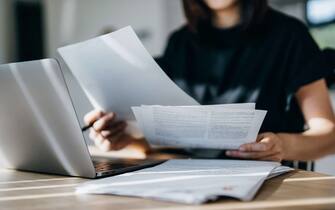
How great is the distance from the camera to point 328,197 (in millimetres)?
558

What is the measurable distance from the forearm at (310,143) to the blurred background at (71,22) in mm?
1944

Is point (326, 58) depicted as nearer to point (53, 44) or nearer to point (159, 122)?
point (159, 122)

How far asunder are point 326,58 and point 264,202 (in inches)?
26.4

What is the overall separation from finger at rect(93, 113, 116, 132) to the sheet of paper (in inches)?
1.5

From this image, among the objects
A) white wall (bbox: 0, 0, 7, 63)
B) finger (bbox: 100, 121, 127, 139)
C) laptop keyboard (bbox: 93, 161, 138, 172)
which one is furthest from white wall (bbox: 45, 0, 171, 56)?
laptop keyboard (bbox: 93, 161, 138, 172)

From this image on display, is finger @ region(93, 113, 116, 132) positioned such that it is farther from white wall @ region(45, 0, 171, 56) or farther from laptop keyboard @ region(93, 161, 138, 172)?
white wall @ region(45, 0, 171, 56)

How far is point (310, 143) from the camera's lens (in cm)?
98

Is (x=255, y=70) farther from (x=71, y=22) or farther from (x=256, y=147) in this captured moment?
(x=71, y=22)

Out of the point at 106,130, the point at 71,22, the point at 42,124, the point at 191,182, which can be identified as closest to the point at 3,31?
the point at 71,22

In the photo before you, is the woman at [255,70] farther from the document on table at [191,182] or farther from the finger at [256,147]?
the document on table at [191,182]

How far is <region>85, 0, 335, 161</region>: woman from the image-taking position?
105 cm

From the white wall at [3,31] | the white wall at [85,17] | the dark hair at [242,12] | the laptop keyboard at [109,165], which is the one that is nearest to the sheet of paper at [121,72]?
the laptop keyboard at [109,165]

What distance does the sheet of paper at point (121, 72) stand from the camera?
817mm


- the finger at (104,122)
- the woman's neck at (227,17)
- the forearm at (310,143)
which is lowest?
the forearm at (310,143)
